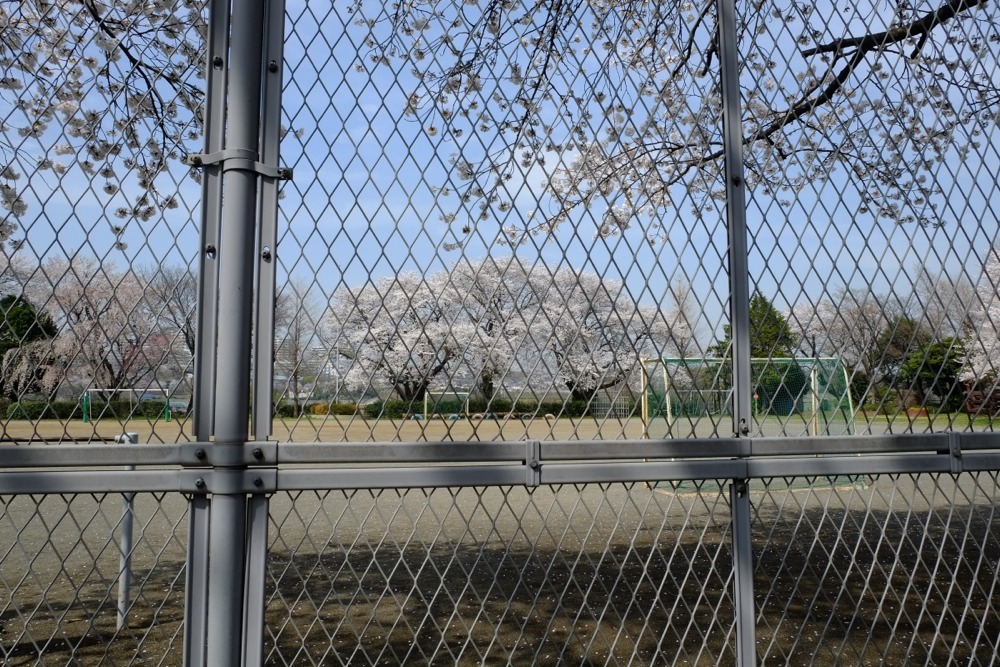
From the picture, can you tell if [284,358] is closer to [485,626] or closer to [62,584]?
[485,626]

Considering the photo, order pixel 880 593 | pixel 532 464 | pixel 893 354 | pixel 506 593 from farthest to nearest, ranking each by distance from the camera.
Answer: pixel 506 593
pixel 880 593
pixel 893 354
pixel 532 464

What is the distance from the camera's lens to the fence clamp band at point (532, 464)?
1.71m

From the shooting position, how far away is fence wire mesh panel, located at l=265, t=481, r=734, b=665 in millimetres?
1887

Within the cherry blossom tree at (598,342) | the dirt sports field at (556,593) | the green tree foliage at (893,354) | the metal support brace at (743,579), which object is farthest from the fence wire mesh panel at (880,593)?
the cherry blossom tree at (598,342)

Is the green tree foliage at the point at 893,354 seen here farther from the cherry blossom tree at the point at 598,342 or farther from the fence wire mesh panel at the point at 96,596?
the fence wire mesh panel at the point at 96,596

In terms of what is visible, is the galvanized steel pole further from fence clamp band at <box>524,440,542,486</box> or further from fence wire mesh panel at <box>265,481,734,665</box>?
fence clamp band at <box>524,440,542,486</box>

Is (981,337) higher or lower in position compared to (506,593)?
higher

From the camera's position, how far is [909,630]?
12.8ft

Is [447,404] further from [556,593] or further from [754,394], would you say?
[754,394]

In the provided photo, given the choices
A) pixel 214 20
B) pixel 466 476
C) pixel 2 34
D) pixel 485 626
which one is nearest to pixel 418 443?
pixel 466 476

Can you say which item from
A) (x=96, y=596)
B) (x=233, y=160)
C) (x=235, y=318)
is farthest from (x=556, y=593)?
(x=96, y=596)

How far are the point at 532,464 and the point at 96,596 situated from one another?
411 centimetres

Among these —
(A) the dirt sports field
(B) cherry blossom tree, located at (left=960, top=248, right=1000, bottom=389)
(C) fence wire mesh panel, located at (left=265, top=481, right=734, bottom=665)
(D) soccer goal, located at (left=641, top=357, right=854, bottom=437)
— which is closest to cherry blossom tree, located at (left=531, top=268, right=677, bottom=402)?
(D) soccer goal, located at (left=641, top=357, right=854, bottom=437)

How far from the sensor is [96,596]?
4.72m
